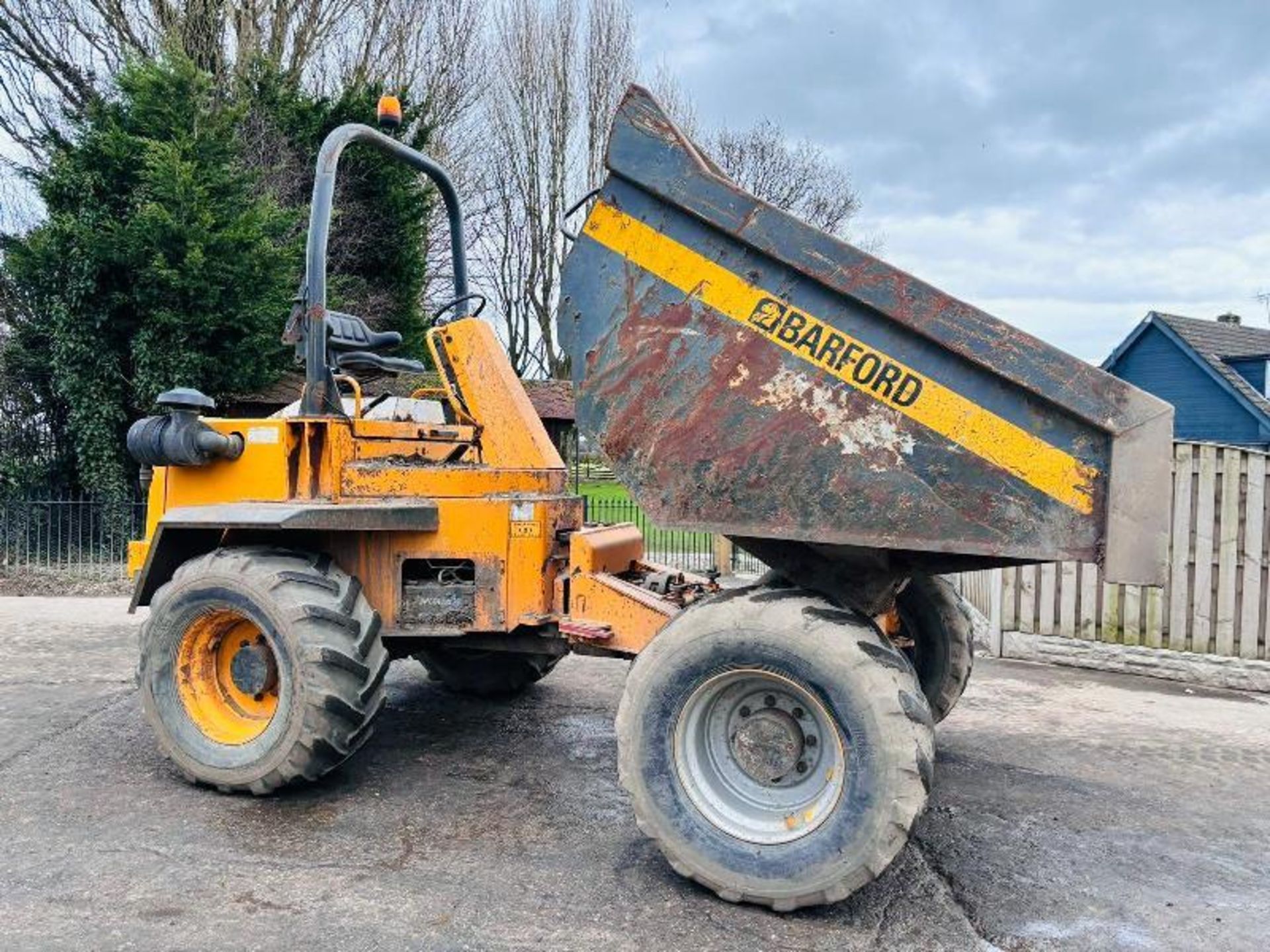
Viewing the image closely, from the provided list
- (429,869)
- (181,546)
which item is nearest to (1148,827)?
(429,869)

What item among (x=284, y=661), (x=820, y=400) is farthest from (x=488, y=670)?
(x=820, y=400)

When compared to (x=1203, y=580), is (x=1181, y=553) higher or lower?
higher

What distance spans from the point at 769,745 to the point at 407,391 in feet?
43.7

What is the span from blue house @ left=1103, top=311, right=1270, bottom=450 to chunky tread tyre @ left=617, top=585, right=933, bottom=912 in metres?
22.1

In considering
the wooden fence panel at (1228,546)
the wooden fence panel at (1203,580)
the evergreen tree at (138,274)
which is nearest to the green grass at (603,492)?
the evergreen tree at (138,274)

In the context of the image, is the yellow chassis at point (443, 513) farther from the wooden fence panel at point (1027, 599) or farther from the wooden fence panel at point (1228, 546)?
the wooden fence panel at point (1228, 546)

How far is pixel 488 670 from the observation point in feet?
20.2

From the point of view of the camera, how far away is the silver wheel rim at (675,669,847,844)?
346 cm

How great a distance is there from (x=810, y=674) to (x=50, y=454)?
523 inches

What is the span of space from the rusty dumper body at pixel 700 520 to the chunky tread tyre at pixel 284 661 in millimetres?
15

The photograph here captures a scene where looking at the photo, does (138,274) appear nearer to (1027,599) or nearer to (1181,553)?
(1027,599)

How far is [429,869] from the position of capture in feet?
12.2

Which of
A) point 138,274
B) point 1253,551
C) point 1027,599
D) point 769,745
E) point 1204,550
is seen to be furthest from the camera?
point 138,274

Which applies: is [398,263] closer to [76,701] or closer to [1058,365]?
[76,701]
